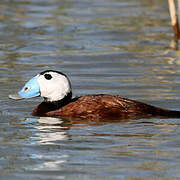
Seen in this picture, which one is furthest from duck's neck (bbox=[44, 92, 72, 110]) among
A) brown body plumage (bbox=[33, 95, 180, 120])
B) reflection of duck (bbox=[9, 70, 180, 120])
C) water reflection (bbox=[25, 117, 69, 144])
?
water reflection (bbox=[25, 117, 69, 144])

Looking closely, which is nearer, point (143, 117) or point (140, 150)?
point (140, 150)

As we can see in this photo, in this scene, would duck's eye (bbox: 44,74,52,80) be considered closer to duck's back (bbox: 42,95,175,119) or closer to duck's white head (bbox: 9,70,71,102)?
duck's white head (bbox: 9,70,71,102)

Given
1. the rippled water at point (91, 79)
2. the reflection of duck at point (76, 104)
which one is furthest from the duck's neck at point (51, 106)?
the rippled water at point (91, 79)

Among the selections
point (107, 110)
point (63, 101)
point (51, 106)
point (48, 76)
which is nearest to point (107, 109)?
point (107, 110)

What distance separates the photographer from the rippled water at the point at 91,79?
24.2 ft

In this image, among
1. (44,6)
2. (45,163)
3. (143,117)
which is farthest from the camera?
(44,6)

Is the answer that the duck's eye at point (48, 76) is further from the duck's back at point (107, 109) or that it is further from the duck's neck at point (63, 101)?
the duck's back at point (107, 109)

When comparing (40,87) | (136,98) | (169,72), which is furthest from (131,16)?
(40,87)

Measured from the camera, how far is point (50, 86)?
32.0 ft

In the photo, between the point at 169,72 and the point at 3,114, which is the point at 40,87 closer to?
the point at 3,114

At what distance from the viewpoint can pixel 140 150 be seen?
307 inches

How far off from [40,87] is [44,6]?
1221 centimetres

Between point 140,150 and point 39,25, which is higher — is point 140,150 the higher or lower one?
the lower one

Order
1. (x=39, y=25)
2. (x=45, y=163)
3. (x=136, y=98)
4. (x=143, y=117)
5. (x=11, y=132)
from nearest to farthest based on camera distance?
(x=45, y=163)
(x=11, y=132)
(x=143, y=117)
(x=136, y=98)
(x=39, y=25)
